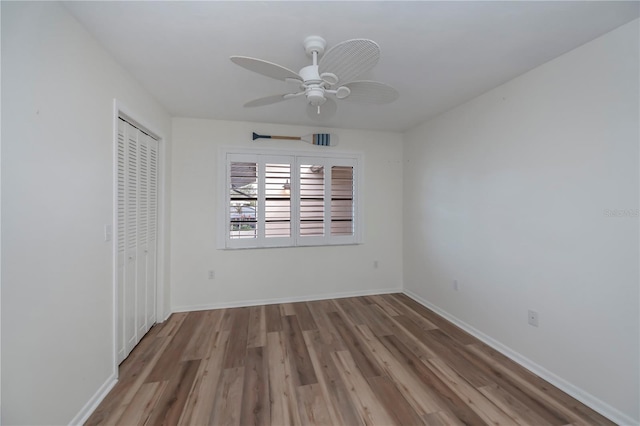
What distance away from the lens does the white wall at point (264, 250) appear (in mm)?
3225

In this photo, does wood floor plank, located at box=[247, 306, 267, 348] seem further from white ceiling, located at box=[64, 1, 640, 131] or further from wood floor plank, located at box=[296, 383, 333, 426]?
white ceiling, located at box=[64, 1, 640, 131]

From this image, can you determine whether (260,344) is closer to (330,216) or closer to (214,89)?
(330,216)

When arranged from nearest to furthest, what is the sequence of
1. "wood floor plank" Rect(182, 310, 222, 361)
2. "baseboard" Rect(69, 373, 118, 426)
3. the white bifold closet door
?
"baseboard" Rect(69, 373, 118, 426) < the white bifold closet door < "wood floor plank" Rect(182, 310, 222, 361)

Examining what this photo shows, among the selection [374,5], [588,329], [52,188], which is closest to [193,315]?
[52,188]

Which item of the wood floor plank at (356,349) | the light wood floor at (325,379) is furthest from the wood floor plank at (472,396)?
the wood floor plank at (356,349)

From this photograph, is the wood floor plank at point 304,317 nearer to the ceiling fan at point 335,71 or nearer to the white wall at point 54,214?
the white wall at point 54,214

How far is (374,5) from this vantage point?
4.58ft

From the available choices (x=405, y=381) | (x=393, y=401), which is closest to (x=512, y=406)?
(x=405, y=381)

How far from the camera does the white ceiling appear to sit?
4.67 feet

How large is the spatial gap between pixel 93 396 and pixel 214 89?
257 cm

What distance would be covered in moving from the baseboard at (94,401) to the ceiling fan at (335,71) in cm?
228

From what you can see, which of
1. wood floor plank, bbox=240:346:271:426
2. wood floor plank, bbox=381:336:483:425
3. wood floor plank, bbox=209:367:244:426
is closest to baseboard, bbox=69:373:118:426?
wood floor plank, bbox=209:367:244:426

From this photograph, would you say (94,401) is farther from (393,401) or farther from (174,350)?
(393,401)

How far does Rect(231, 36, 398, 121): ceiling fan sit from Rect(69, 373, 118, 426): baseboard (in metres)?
2.28
